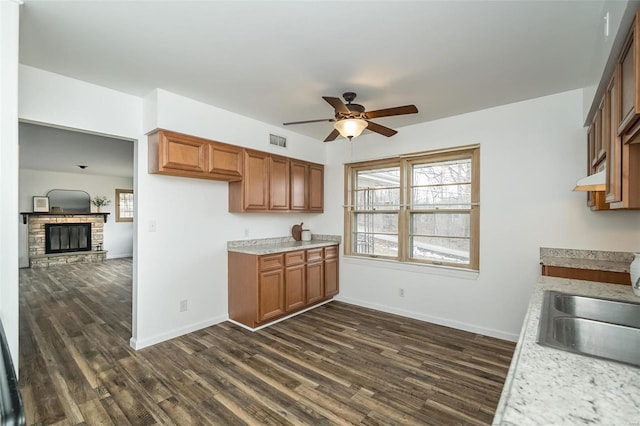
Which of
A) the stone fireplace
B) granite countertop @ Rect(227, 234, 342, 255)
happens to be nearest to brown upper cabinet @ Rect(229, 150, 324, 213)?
granite countertop @ Rect(227, 234, 342, 255)

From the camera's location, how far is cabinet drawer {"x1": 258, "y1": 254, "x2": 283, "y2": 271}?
141 inches

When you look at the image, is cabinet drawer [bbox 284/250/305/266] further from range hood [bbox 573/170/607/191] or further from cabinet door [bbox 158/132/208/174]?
range hood [bbox 573/170/607/191]

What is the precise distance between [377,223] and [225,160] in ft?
7.60

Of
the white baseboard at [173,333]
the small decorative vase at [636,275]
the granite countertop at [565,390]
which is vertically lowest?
the white baseboard at [173,333]

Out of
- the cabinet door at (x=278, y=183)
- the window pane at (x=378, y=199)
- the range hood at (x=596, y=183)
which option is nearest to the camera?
the range hood at (x=596, y=183)

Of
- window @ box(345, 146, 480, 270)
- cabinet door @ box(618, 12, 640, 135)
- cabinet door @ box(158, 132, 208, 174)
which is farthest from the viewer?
window @ box(345, 146, 480, 270)

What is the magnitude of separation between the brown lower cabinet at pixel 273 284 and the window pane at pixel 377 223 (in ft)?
2.47

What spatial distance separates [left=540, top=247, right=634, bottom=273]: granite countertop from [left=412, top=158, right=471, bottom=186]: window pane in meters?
1.18

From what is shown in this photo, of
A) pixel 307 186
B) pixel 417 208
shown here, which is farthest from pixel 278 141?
pixel 417 208

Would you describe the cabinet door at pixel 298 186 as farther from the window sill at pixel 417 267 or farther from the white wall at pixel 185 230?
the window sill at pixel 417 267

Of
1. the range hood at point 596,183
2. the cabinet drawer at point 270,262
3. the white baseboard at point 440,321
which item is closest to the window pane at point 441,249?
the white baseboard at point 440,321

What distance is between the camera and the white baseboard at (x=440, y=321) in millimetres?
3334

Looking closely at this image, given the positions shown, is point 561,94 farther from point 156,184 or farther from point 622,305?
point 156,184

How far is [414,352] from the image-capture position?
118 inches
